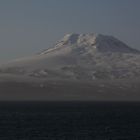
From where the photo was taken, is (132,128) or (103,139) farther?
(132,128)

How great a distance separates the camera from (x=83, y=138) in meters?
117

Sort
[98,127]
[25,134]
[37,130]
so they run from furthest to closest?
[98,127] < [37,130] < [25,134]

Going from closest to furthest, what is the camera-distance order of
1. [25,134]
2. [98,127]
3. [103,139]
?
1. [103,139]
2. [25,134]
3. [98,127]

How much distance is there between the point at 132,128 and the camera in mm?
143000

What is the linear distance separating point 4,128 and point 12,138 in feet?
87.4

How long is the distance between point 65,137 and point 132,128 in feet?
94.7

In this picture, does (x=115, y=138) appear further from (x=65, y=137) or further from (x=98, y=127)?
(x=98, y=127)

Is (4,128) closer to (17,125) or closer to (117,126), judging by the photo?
(17,125)

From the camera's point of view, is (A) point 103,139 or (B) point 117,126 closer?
(A) point 103,139

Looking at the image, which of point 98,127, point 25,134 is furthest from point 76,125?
point 25,134

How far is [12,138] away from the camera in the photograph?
4604 inches

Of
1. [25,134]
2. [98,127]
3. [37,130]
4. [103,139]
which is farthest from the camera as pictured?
[98,127]

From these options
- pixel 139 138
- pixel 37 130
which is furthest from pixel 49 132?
pixel 139 138

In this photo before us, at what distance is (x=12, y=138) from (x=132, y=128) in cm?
3846
